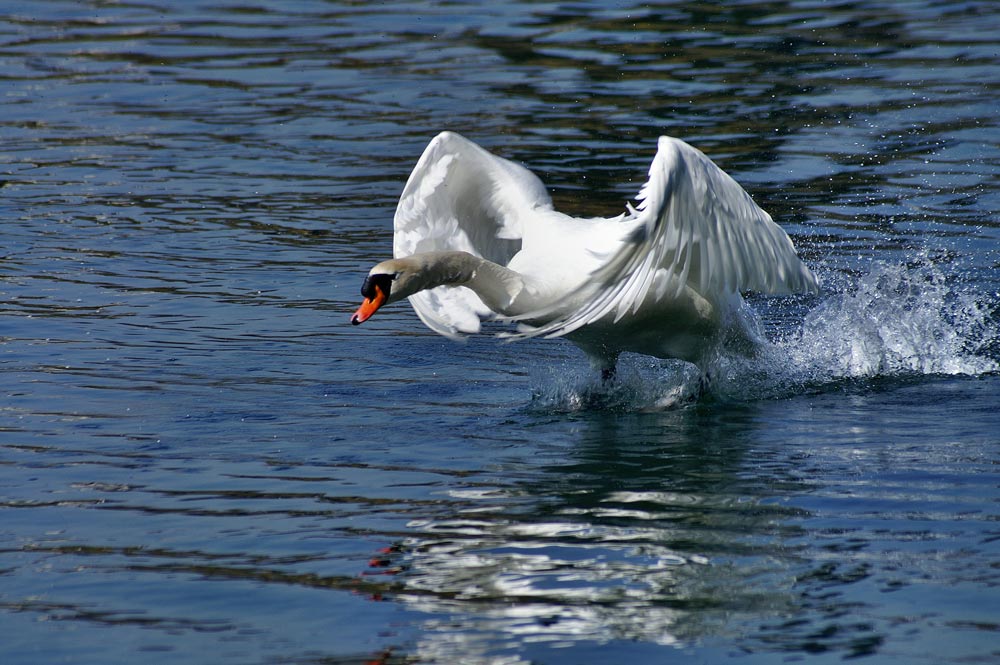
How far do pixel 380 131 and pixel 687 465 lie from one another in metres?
9.17

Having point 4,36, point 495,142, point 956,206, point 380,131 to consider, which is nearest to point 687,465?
point 956,206

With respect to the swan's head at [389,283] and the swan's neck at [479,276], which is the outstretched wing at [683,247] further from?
the swan's head at [389,283]

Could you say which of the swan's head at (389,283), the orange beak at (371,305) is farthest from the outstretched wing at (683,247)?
the orange beak at (371,305)

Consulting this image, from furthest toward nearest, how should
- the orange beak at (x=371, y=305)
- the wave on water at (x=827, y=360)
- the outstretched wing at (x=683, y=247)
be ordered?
1. the wave on water at (x=827, y=360)
2. the orange beak at (x=371, y=305)
3. the outstretched wing at (x=683, y=247)

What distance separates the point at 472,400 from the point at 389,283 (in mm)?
1168

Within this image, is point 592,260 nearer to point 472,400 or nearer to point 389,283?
point 389,283

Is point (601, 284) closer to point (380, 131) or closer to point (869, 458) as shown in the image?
point (869, 458)

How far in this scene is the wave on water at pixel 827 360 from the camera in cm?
824

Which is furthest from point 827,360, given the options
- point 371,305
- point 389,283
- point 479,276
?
point 371,305

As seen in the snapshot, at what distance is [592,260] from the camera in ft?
23.5

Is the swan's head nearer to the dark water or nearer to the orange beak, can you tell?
the orange beak

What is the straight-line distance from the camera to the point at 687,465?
679 centimetres

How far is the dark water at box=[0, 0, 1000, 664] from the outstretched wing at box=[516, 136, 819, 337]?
0.70 meters

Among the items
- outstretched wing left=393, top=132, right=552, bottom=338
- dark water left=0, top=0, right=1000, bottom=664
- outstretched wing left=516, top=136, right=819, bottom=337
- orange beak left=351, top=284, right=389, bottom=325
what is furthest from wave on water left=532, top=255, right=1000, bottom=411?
orange beak left=351, top=284, right=389, bottom=325
